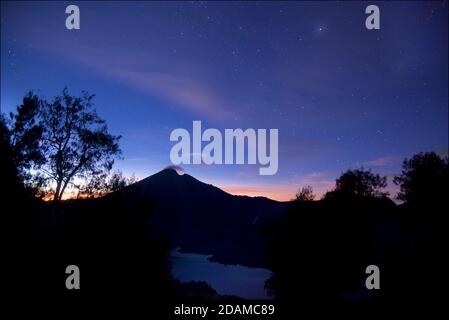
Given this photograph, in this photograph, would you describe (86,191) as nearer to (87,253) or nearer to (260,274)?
(87,253)

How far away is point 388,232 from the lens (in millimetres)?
73625

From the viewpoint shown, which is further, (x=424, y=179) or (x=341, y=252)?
(x=424, y=179)

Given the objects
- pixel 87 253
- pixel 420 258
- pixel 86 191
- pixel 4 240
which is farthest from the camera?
pixel 420 258

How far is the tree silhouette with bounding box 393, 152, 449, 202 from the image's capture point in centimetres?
3994

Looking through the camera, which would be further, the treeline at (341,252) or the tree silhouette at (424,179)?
the tree silhouette at (424,179)

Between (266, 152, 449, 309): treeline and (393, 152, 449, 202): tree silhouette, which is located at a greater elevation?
(393, 152, 449, 202): tree silhouette

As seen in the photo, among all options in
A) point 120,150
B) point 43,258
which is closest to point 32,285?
point 43,258

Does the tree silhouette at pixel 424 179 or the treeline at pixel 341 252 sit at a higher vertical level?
the tree silhouette at pixel 424 179

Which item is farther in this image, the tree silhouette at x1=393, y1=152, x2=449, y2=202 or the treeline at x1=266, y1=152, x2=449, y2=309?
the tree silhouette at x1=393, y1=152, x2=449, y2=202

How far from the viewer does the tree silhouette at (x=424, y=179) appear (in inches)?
1572

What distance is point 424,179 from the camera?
1647 inches
